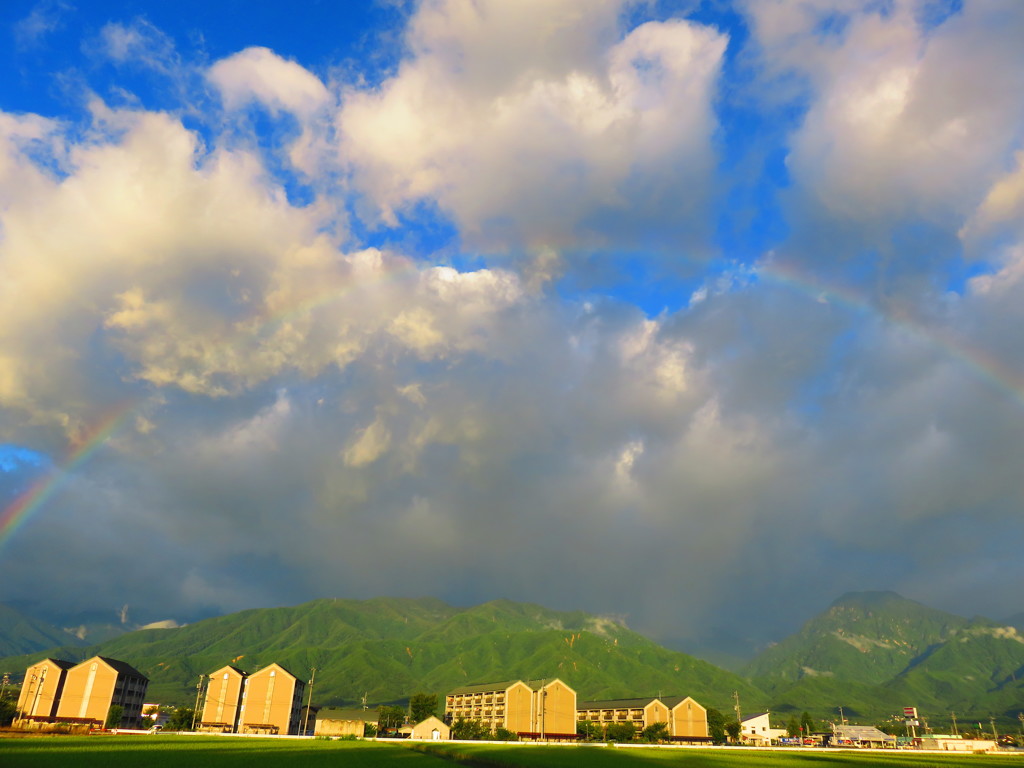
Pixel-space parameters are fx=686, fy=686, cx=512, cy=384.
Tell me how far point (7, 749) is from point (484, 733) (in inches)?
5244

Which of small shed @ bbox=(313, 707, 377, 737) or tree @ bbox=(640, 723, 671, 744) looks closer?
small shed @ bbox=(313, 707, 377, 737)

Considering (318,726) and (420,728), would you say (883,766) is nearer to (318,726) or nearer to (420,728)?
(420,728)

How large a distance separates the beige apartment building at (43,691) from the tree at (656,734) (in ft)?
516

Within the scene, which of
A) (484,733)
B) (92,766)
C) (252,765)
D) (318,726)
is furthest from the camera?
(318,726)

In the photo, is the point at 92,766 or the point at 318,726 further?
the point at 318,726

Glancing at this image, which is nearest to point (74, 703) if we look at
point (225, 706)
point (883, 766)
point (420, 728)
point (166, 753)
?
point (225, 706)

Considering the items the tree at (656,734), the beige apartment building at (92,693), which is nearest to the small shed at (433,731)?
the tree at (656,734)

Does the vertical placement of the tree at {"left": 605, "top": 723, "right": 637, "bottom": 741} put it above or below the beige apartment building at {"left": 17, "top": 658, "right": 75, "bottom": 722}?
below

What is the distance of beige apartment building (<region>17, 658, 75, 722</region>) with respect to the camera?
17512cm

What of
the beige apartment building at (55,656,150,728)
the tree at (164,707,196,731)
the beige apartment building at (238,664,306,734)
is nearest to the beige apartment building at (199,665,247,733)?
the beige apartment building at (238,664,306,734)

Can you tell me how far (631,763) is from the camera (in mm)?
76750

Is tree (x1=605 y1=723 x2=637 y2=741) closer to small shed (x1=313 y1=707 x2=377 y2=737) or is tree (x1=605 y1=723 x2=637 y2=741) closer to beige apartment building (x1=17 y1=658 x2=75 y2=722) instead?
small shed (x1=313 y1=707 x2=377 y2=737)

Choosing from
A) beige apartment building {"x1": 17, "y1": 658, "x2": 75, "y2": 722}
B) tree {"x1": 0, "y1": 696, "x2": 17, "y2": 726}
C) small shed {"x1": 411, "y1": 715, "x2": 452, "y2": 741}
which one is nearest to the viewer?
tree {"x1": 0, "y1": 696, "x2": 17, "y2": 726}

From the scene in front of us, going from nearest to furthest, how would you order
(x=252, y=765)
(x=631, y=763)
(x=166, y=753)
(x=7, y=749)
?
1. (x=252, y=765)
2. (x=7, y=749)
3. (x=166, y=753)
4. (x=631, y=763)
